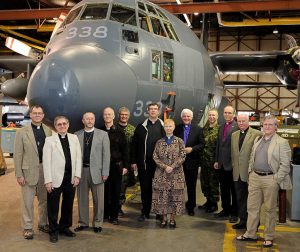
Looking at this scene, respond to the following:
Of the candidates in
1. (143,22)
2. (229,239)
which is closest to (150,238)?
(229,239)

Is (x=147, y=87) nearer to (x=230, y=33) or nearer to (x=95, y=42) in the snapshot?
(x=95, y=42)

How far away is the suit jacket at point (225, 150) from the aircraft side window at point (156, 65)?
1.45 m

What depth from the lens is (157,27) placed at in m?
7.11

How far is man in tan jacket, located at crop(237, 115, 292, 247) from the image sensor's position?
4.75 meters

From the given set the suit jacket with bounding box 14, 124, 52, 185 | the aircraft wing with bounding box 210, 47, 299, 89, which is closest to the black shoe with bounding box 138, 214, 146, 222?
the suit jacket with bounding box 14, 124, 52, 185

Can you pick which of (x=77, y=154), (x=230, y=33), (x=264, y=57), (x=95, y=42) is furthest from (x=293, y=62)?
(x=230, y=33)

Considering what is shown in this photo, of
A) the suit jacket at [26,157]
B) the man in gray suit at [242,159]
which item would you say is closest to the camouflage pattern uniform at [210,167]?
the man in gray suit at [242,159]

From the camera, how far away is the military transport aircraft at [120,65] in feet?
17.3

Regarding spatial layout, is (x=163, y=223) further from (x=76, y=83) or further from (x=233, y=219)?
(x=76, y=83)

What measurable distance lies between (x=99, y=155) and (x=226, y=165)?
2.01 metres

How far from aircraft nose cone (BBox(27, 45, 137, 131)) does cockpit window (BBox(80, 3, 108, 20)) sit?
1120mm

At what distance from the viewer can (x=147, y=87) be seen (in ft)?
20.7

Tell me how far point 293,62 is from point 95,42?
24.6 ft

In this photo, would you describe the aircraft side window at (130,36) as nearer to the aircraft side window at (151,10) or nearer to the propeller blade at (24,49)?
the aircraft side window at (151,10)
